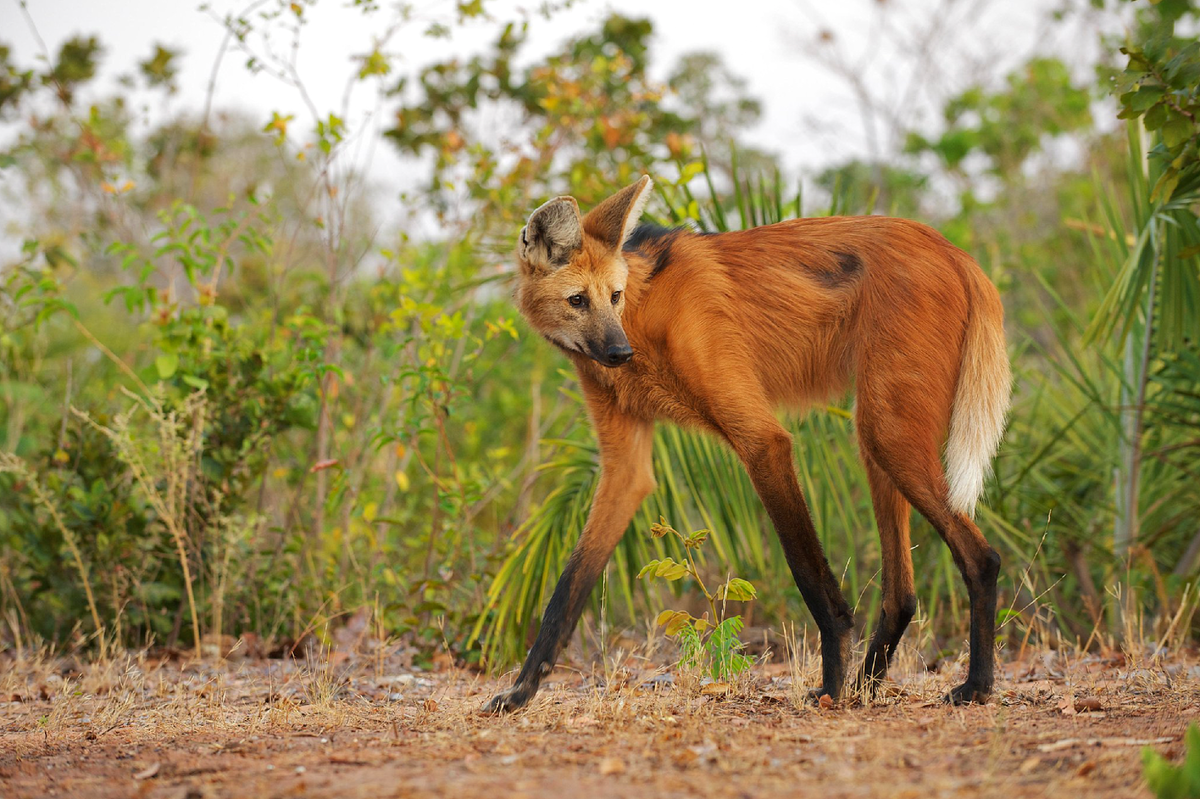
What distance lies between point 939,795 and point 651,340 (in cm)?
159

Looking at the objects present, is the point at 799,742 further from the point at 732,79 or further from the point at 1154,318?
the point at 732,79

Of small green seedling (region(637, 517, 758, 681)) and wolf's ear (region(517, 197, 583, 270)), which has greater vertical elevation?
wolf's ear (region(517, 197, 583, 270))

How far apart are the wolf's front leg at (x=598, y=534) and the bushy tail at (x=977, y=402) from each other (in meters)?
0.96

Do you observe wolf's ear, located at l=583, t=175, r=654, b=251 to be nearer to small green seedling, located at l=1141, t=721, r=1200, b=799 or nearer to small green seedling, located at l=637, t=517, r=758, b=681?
small green seedling, located at l=637, t=517, r=758, b=681

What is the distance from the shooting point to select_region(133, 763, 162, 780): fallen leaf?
1974 mm

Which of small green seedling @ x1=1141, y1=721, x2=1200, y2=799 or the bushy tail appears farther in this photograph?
the bushy tail

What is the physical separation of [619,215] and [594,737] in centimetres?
157

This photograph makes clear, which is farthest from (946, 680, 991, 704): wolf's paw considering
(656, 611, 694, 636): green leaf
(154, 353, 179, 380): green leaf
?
(154, 353, 179, 380): green leaf

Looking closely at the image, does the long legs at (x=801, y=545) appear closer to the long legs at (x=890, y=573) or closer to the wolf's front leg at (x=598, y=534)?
the long legs at (x=890, y=573)

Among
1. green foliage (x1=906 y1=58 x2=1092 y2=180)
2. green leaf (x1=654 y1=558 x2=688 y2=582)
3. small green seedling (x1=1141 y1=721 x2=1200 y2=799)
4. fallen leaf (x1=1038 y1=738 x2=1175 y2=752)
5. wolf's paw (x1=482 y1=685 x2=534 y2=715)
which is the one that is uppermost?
green foliage (x1=906 y1=58 x2=1092 y2=180)

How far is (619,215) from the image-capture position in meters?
2.87

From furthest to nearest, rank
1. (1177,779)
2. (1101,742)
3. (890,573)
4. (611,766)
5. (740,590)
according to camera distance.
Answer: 1. (890,573)
2. (740,590)
3. (1101,742)
4. (611,766)
5. (1177,779)

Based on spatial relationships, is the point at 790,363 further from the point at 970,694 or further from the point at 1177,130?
the point at 1177,130

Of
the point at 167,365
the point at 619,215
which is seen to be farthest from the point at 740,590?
the point at 167,365
